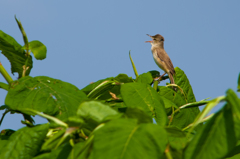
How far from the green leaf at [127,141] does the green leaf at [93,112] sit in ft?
0.20

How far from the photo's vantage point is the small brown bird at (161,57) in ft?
24.0

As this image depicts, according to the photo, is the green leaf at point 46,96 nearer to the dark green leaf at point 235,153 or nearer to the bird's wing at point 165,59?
the dark green leaf at point 235,153

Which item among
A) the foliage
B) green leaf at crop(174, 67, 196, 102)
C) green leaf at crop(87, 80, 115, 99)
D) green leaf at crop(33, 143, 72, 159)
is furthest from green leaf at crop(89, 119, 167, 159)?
green leaf at crop(174, 67, 196, 102)

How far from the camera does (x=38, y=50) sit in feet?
5.90

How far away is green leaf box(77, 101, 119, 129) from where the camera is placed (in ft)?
2.71

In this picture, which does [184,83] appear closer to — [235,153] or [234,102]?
[235,153]

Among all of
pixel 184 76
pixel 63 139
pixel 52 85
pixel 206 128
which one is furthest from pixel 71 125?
pixel 184 76

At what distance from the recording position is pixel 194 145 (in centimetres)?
76

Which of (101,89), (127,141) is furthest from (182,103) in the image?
(127,141)

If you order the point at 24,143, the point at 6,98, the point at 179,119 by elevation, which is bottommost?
the point at 179,119

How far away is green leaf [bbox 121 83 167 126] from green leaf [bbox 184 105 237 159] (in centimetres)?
47

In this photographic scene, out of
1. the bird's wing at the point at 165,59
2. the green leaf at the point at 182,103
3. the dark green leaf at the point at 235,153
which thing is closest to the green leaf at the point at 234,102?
the dark green leaf at the point at 235,153

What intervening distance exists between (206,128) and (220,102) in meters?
0.08

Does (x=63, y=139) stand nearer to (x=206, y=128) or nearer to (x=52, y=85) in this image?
(x=206, y=128)
